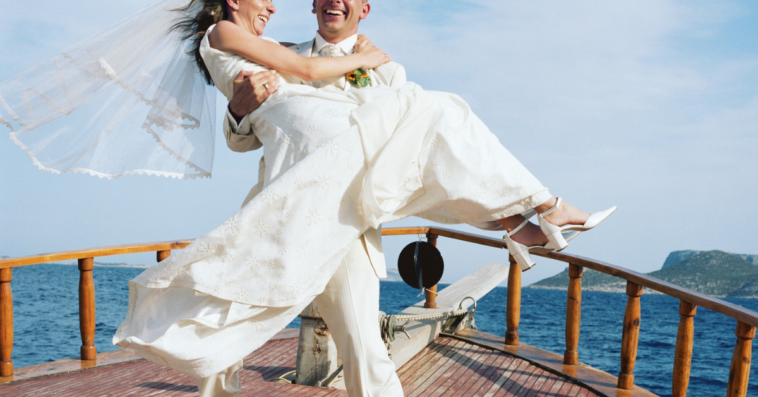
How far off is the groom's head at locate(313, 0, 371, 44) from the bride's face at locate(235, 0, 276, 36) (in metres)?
0.19

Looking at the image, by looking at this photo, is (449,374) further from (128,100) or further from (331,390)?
(128,100)

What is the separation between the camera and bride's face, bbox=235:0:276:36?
226 cm

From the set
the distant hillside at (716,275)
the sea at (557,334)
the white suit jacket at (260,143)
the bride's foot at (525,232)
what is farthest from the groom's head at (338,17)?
the distant hillside at (716,275)

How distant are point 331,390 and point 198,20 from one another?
1.89 m

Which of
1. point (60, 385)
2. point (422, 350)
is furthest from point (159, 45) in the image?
point (422, 350)

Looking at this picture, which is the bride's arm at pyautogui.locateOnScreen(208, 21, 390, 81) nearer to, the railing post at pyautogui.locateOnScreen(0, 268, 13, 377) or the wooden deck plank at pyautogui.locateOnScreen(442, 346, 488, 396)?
the wooden deck plank at pyautogui.locateOnScreen(442, 346, 488, 396)

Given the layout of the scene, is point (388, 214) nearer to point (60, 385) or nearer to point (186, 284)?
point (186, 284)

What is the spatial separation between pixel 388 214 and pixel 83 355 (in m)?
2.81

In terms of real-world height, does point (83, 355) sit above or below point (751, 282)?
above

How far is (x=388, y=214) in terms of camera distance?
1.97 m

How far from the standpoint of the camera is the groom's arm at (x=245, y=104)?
7.01 ft

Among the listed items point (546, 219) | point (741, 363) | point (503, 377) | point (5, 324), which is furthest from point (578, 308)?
point (5, 324)

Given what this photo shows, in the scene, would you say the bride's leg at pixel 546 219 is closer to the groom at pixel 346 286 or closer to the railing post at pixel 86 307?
the groom at pixel 346 286

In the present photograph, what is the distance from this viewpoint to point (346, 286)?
204 centimetres
